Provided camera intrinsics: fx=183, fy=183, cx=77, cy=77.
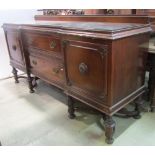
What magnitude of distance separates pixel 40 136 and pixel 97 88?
684mm

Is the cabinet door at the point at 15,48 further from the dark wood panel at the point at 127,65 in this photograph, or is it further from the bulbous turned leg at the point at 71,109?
the dark wood panel at the point at 127,65

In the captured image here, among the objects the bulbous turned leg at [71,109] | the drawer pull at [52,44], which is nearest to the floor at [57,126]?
the bulbous turned leg at [71,109]

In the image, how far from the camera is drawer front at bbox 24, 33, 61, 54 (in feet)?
5.32

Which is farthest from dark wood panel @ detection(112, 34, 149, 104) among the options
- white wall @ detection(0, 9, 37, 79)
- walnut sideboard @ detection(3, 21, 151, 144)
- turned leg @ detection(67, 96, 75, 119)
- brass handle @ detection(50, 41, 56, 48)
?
white wall @ detection(0, 9, 37, 79)

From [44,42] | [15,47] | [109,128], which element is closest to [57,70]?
[44,42]

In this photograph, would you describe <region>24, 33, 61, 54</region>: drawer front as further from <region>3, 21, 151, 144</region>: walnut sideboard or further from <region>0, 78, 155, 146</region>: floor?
<region>0, 78, 155, 146</region>: floor

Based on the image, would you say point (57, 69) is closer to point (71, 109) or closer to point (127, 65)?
point (71, 109)

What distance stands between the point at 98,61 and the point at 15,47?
147cm

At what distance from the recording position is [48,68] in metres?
1.89

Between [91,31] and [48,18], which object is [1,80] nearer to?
[48,18]

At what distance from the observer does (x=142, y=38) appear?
1404 millimetres

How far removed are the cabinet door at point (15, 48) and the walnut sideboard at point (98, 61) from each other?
0.44 m

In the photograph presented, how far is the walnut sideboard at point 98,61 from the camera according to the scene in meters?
1.20
